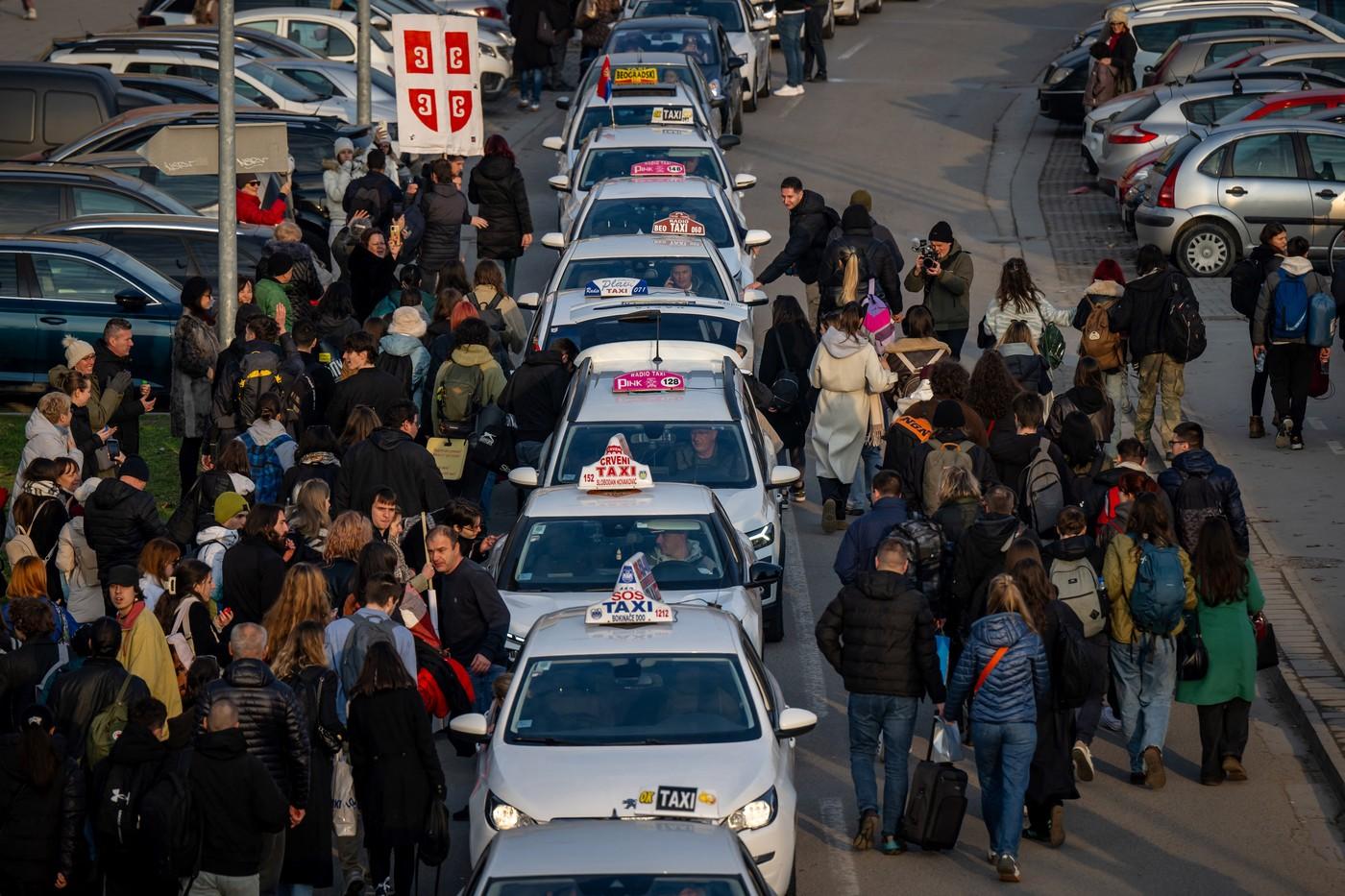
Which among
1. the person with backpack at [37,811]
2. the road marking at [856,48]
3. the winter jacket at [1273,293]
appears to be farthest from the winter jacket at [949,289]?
the road marking at [856,48]

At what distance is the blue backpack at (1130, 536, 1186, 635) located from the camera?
35.8 ft

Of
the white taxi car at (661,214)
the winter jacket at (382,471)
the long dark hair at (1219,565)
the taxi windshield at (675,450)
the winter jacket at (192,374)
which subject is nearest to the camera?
the long dark hair at (1219,565)

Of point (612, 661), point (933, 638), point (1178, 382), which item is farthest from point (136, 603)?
point (1178, 382)

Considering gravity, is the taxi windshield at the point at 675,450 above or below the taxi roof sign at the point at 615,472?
below

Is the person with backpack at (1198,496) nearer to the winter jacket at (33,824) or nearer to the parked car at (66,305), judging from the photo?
the winter jacket at (33,824)

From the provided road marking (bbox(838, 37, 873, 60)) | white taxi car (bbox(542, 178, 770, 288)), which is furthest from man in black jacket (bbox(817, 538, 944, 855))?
road marking (bbox(838, 37, 873, 60))

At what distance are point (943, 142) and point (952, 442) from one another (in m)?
18.5

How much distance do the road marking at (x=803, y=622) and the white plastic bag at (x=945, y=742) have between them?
1348 mm

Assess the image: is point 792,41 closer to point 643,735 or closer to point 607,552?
point 607,552

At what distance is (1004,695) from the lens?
393 inches

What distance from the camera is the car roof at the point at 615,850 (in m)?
7.29

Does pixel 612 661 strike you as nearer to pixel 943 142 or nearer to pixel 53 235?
pixel 53 235

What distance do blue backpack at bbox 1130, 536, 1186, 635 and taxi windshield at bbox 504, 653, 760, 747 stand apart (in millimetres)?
2398

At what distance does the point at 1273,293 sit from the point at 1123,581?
6120 mm
